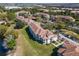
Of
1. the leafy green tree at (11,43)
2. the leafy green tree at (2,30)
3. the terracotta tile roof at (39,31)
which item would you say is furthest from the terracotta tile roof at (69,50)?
the leafy green tree at (2,30)

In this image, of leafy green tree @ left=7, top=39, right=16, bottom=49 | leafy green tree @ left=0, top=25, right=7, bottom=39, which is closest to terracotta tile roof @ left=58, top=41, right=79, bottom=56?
leafy green tree @ left=7, top=39, right=16, bottom=49

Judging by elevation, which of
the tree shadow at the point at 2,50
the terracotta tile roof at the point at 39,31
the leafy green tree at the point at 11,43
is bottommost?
the tree shadow at the point at 2,50

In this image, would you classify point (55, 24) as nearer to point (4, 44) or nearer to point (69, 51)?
point (69, 51)

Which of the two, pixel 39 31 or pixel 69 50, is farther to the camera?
pixel 39 31

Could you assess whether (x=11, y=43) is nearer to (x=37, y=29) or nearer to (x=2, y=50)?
(x=2, y=50)

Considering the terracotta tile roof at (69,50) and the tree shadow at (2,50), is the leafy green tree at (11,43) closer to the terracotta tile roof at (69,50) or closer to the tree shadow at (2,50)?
the tree shadow at (2,50)

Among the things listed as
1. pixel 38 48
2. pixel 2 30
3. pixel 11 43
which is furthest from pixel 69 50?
pixel 2 30

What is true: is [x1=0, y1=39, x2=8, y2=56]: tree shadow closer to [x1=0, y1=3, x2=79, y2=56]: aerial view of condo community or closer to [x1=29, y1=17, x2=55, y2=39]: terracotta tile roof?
[x1=0, y1=3, x2=79, y2=56]: aerial view of condo community

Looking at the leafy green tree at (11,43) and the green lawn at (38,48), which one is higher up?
the leafy green tree at (11,43)

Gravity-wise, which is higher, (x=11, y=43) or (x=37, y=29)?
(x=37, y=29)

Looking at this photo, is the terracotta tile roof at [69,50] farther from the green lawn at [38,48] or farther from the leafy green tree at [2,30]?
the leafy green tree at [2,30]
